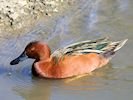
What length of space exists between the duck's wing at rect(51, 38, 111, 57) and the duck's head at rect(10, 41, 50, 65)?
0.57 ft

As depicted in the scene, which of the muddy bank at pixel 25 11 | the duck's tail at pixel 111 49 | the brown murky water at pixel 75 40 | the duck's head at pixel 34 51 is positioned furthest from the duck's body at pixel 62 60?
the muddy bank at pixel 25 11

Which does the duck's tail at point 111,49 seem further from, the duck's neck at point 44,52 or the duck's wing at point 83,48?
the duck's neck at point 44,52

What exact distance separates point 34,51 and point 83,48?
2.61 ft

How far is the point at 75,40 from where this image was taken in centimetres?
920

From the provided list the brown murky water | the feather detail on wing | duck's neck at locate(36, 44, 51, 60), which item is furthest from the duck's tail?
duck's neck at locate(36, 44, 51, 60)

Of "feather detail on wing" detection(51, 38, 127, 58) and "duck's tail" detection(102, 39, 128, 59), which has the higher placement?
"feather detail on wing" detection(51, 38, 127, 58)

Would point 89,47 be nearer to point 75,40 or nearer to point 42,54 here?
point 42,54

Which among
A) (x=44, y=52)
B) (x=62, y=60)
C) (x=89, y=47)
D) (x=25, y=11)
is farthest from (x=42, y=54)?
(x=25, y=11)

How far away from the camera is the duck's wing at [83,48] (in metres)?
7.92

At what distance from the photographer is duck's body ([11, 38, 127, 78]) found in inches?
307

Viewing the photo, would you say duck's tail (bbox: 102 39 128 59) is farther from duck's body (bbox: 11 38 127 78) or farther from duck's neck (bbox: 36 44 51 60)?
duck's neck (bbox: 36 44 51 60)

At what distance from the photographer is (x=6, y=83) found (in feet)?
25.1

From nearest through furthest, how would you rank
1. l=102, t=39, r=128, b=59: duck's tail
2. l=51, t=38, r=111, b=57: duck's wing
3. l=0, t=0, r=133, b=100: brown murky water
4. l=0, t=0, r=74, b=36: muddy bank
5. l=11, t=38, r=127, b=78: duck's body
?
l=0, t=0, r=133, b=100: brown murky water < l=11, t=38, r=127, b=78: duck's body < l=51, t=38, r=111, b=57: duck's wing < l=102, t=39, r=128, b=59: duck's tail < l=0, t=0, r=74, b=36: muddy bank

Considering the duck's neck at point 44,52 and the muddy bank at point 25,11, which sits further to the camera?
the muddy bank at point 25,11
